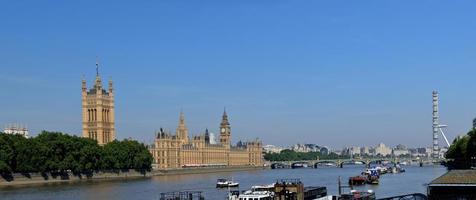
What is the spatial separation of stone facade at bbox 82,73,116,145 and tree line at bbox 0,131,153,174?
3284 cm

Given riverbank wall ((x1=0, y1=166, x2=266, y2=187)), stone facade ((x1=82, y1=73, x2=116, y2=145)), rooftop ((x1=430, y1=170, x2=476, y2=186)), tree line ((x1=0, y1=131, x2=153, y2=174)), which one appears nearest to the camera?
rooftop ((x1=430, y1=170, x2=476, y2=186))

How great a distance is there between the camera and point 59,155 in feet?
345

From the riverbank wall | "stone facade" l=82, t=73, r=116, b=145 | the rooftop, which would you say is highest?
"stone facade" l=82, t=73, r=116, b=145

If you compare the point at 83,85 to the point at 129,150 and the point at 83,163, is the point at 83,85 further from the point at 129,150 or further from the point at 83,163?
the point at 83,163

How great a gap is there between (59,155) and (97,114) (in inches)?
2242

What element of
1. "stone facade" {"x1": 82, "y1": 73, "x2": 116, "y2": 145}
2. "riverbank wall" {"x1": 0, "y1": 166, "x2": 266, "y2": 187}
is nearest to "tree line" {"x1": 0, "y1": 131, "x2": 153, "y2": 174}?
"riverbank wall" {"x1": 0, "y1": 166, "x2": 266, "y2": 187}

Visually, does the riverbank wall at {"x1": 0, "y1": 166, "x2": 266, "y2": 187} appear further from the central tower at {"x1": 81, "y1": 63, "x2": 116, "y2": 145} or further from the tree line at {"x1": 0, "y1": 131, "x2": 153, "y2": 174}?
the central tower at {"x1": 81, "y1": 63, "x2": 116, "y2": 145}

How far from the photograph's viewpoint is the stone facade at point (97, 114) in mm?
161750

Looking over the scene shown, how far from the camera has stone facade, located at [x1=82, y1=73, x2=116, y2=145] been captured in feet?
531

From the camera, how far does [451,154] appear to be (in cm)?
13250

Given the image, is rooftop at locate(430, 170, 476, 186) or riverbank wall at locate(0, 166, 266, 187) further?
riverbank wall at locate(0, 166, 266, 187)

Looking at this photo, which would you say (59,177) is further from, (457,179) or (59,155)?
(457,179)

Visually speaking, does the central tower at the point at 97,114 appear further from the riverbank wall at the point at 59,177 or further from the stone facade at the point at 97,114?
the riverbank wall at the point at 59,177

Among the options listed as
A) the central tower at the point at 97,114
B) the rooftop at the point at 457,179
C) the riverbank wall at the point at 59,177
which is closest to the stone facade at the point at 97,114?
the central tower at the point at 97,114
